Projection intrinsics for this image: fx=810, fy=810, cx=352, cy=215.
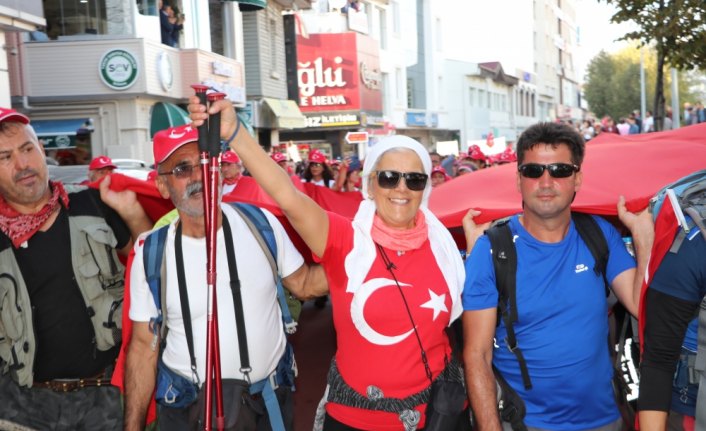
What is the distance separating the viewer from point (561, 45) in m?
83.4

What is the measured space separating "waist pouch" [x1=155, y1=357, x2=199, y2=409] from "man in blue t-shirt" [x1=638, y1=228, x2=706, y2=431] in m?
1.77

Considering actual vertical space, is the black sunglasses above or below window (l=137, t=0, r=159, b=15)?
below

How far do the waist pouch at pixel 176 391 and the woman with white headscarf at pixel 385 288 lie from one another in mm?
573

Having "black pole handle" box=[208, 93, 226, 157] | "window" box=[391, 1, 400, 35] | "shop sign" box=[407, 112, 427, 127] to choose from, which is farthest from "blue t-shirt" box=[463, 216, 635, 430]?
"window" box=[391, 1, 400, 35]

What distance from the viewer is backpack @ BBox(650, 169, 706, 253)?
2781 mm

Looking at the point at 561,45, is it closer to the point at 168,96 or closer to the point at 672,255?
the point at 168,96

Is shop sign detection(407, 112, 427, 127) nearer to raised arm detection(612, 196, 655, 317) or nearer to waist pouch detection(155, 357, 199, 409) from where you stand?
raised arm detection(612, 196, 655, 317)

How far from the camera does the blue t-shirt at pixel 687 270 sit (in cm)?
275

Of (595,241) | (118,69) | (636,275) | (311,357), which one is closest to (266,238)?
(595,241)

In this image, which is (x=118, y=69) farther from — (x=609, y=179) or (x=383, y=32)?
(x=383, y=32)

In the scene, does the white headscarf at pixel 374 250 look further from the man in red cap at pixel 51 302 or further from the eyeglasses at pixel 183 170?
the man in red cap at pixel 51 302

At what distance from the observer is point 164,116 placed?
1925 cm

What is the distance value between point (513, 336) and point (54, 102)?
1792cm

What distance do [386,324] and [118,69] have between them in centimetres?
1676
